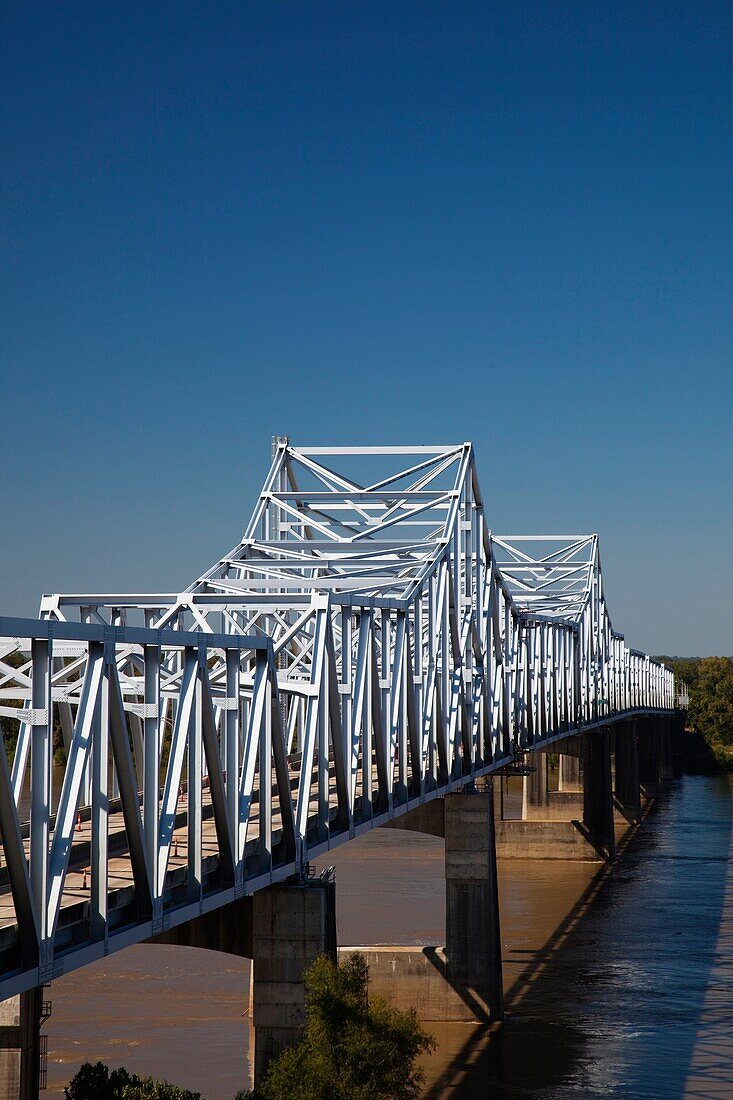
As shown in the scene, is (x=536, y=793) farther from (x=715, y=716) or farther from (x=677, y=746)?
(x=715, y=716)

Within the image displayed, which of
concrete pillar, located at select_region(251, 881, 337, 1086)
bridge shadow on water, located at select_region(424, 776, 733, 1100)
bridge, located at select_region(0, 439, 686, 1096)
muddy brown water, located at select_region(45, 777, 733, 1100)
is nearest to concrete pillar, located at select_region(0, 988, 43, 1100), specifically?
bridge, located at select_region(0, 439, 686, 1096)

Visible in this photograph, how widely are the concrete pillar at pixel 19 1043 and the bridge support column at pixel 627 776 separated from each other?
78141 millimetres

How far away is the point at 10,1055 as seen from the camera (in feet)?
80.0

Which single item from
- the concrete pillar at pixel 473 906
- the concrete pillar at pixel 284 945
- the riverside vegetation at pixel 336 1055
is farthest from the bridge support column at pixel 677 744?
the riverside vegetation at pixel 336 1055

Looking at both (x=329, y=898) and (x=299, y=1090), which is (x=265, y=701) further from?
(x=299, y=1090)

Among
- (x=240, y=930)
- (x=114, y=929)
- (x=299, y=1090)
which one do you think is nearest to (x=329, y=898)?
(x=240, y=930)

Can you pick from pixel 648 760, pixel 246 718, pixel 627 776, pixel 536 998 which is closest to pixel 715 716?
pixel 648 760

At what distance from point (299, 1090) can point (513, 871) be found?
51499mm

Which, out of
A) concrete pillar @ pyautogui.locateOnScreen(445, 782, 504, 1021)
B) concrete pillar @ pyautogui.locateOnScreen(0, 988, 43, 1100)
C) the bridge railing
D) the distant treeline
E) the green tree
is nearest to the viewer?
the bridge railing

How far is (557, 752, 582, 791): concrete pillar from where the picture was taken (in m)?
90.5

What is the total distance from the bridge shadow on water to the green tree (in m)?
10.0

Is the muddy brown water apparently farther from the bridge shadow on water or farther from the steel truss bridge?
the steel truss bridge

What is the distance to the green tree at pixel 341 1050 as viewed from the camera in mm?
23781

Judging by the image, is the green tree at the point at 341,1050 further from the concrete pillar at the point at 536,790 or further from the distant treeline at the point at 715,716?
the distant treeline at the point at 715,716
